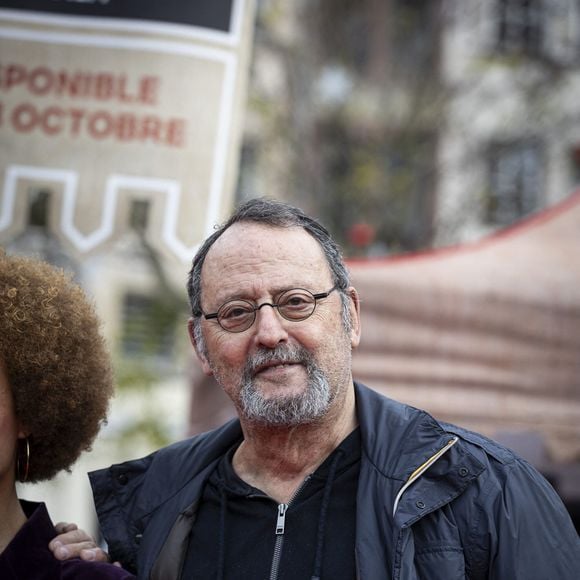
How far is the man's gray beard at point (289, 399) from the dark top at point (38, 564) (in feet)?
1.82

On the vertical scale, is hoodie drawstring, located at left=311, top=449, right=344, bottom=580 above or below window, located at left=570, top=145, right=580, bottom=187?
below

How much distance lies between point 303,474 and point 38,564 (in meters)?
0.74

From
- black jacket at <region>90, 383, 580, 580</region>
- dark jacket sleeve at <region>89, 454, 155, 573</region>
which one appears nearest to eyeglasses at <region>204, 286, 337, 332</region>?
black jacket at <region>90, 383, 580, 580</region>

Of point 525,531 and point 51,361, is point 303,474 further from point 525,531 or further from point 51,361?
point 51,361

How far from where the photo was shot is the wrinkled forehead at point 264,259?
2.69 meters

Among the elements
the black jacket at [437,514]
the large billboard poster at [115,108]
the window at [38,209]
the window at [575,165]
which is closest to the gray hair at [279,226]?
the black jacket at [437,514]

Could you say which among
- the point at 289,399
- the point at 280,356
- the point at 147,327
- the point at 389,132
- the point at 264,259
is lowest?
the point at 147,327

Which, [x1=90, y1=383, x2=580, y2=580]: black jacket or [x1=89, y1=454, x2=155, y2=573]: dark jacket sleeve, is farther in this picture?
[x1=89, y1=454, x2=155, y2=573]: dark jacket sleeve

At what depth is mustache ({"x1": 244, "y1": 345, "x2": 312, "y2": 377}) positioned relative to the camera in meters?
2.60

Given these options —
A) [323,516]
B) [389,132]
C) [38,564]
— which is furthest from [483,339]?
[389,132]

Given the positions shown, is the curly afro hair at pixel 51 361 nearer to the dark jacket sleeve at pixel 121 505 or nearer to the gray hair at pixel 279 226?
the dark jacket sleeve at pixel 121 505

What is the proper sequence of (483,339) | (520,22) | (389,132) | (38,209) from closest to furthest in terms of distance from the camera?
(483,339) < (38,209) < (389,132) < (520,22)

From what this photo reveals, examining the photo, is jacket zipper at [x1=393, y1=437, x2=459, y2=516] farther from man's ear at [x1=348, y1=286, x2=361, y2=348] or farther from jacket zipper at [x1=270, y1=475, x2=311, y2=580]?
man's ear at [x1=348, y1=286, x2=361, y2=348]

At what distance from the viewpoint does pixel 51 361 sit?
9.11 feet
